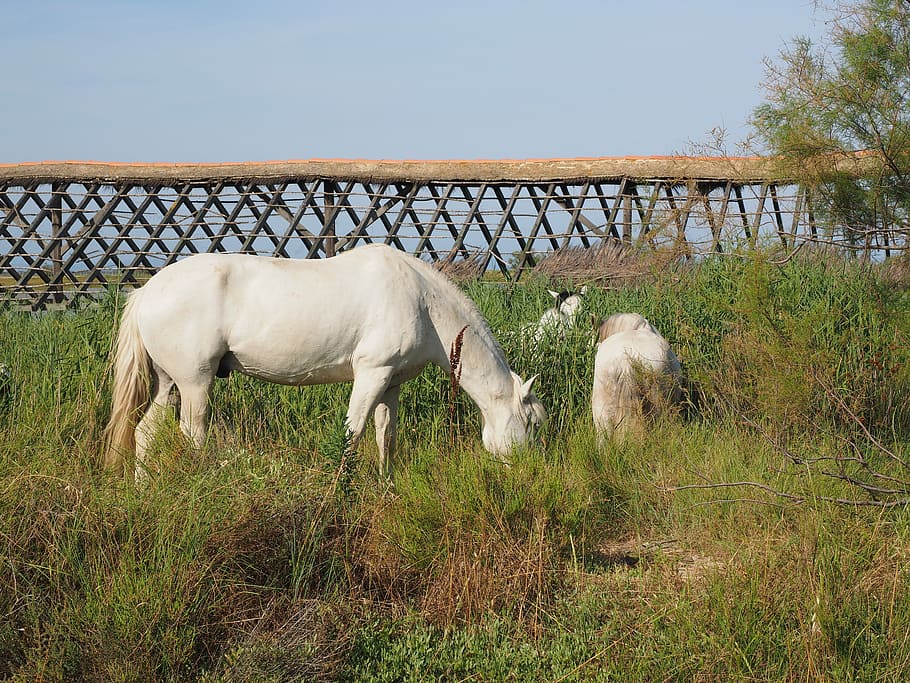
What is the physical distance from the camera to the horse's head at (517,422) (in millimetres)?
6070

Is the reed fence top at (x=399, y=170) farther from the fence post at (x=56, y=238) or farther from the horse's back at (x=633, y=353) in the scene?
the horse's back at (x=633, y=353)

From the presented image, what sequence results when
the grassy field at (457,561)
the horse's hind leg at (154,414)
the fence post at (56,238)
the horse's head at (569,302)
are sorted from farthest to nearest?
the fence post at (56,238)
the horse's head at (569,302)
the horse's hind leg at (154,414)
the grassy field at (457,561)

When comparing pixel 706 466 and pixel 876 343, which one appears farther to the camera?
pixel 876 343

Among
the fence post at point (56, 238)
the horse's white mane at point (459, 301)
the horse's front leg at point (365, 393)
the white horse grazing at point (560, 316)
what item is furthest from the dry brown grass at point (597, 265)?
the fence post at point (56, 238)

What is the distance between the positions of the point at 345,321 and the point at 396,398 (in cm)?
66

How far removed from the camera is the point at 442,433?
6770 mm

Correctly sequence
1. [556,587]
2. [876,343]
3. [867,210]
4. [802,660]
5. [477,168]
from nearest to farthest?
[802,660]
[556,587]
[867,210]
[876,343]
[477,168]

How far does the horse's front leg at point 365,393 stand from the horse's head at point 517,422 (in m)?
0.76

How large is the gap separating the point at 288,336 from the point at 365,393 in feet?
1.95

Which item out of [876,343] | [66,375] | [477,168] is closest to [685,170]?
[477,168]

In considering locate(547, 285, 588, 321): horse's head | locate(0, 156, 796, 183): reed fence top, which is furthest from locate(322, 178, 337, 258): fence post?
locate(547, 285, 588, 321): horse's head

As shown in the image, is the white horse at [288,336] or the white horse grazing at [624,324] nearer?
the white horse at [288,336]

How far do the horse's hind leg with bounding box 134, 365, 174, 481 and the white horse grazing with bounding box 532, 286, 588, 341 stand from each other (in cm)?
302

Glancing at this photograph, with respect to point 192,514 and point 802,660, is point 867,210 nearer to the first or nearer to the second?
point 802,660
